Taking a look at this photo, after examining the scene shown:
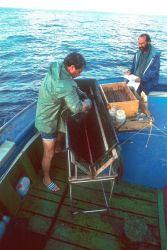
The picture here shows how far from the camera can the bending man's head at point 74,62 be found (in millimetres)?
3152

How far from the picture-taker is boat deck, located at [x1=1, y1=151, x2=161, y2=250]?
337 centimetres

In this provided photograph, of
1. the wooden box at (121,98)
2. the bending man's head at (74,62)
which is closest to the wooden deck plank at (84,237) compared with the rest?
the wooden box at (121,98)

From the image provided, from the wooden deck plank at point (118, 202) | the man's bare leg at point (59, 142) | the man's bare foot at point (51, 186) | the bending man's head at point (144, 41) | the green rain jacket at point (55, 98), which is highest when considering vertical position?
the bending man's head at point (144, 41)

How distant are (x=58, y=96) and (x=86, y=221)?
2030mm

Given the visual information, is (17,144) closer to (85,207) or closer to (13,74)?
(85,207)

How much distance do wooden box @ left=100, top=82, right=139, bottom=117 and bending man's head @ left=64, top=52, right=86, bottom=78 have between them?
0.85m

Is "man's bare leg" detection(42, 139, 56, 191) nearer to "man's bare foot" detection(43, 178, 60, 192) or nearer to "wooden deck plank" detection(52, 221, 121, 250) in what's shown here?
"man's bare foot" detection(43, 178, 60, 192)

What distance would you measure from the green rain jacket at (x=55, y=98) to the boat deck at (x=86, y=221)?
1.30 metres

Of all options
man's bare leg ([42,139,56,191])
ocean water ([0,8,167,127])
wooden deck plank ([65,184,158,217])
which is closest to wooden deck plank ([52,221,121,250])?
wooden deck plank ([65,184,158,217])

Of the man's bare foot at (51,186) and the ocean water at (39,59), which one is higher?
the man's bare foot at (51,186)

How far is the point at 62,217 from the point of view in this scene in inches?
147

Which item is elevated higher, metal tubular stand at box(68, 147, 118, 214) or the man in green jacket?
the man in green jacket

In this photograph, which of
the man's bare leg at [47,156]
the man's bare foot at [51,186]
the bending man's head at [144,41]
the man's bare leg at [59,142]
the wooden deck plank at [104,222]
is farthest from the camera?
the bending man's head at [144,41]

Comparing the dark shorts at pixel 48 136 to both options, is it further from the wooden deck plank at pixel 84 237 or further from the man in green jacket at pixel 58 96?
the wooden deck plank at pixel 84 237
